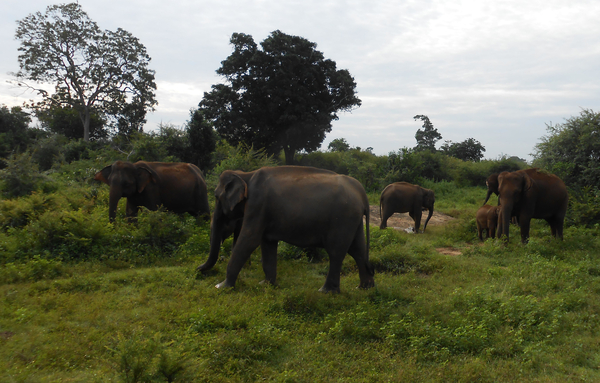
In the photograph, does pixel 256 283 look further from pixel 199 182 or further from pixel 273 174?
pixel 199 182

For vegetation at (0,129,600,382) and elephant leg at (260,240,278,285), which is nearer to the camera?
vegetation at (0,129,600,382)

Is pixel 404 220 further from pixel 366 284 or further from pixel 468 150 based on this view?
pixel 468 150

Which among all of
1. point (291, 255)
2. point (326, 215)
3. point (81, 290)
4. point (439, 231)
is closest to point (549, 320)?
point (326, 215)

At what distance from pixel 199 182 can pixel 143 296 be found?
5.67m

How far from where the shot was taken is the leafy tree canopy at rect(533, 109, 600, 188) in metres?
15.5

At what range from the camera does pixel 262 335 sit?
4.78 m

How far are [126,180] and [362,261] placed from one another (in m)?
6.14

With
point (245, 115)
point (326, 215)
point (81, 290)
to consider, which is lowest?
point (81, 290)

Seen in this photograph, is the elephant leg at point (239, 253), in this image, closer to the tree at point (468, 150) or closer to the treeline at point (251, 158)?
the treeline at point (251, 158)

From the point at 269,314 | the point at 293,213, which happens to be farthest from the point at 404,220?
the point at 269,314

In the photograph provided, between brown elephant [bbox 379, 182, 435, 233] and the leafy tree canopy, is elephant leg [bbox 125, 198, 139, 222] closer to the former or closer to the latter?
brown elephant [bbox 379, 182, 435, 233]

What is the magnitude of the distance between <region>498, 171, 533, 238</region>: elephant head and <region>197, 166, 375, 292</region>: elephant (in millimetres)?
5659

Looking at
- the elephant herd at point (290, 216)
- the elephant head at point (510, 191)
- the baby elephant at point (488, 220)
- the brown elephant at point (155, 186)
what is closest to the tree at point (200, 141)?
the brown elephant at point (155, 186)

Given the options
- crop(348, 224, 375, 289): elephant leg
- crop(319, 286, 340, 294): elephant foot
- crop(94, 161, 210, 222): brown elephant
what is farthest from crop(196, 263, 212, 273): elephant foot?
crop(94, 161, 210, 222): brown elephant
